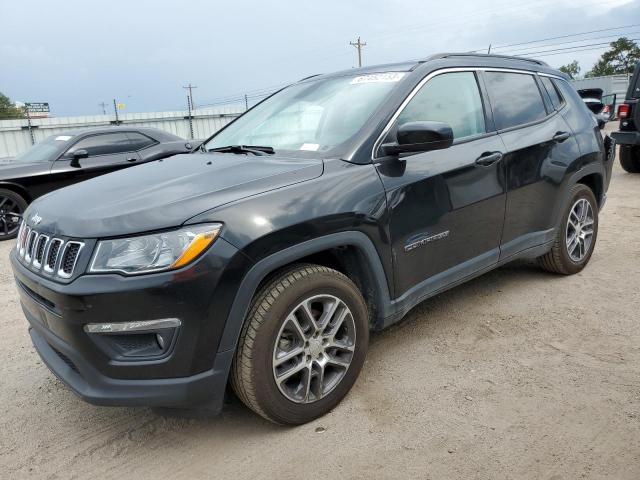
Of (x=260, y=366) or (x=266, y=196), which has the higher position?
(x=266, y=196)

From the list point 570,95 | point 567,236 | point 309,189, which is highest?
point 570,95

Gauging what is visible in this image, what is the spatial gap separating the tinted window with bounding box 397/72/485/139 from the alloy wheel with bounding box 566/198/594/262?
134 centimetres

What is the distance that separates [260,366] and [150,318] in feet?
1.70

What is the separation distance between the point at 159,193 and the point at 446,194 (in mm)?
1593

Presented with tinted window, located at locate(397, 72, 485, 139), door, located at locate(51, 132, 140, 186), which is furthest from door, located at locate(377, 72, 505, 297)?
door, located at locate(51, 132, 140, 186)

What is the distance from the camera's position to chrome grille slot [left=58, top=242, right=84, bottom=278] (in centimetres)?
214

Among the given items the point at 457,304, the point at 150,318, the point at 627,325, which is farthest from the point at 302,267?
the point at 627,325

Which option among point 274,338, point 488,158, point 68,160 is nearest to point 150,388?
point 274,338

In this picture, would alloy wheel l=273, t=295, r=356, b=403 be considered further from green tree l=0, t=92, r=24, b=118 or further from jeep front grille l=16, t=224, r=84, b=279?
green tree l=0, t=92, r=24, b=118

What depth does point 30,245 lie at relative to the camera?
2482 millimetres

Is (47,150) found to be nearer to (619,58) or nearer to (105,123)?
(105,123)

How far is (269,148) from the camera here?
3.07m

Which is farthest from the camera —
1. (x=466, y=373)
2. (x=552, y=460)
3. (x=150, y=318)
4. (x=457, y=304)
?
(x=457, y=304)

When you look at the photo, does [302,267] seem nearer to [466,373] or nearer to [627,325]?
[466,373]
